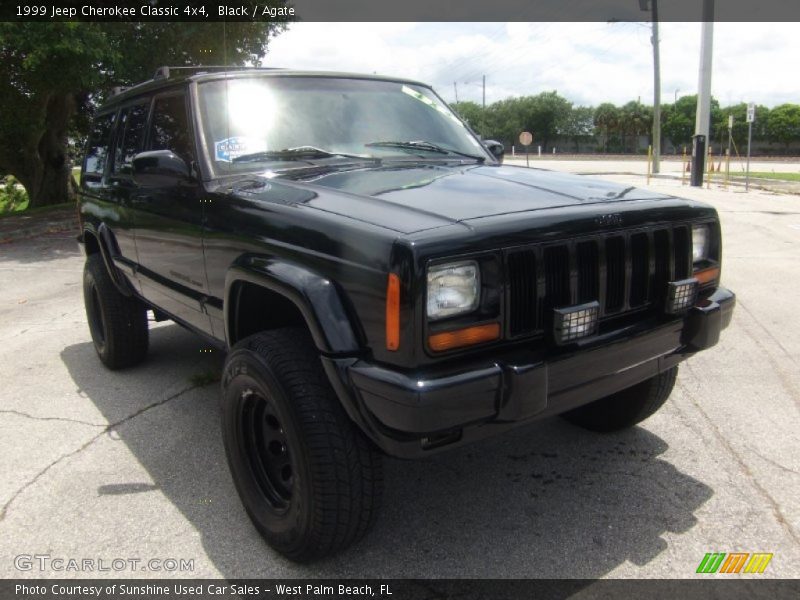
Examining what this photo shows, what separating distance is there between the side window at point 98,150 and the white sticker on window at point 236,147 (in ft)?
5.93

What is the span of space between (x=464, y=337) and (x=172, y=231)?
1.89 m

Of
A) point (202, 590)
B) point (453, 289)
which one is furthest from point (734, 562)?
point (202, 590)

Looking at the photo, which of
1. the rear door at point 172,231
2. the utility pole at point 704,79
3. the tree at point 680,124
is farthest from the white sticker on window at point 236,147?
→ the tree at point 680,124

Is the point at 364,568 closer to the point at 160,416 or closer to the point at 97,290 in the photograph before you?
the point at 160,416

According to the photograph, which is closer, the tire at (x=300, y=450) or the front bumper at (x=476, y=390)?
the front bumper at (x=476, y=390)

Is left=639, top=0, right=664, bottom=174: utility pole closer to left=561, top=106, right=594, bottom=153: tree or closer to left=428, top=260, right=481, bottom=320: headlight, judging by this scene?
left=428, top=260, right=481, bottom=320: headlight

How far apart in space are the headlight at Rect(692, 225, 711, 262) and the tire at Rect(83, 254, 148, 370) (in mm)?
3525

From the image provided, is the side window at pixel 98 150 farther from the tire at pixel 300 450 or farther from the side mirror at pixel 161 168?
the tire at pixel 300 450

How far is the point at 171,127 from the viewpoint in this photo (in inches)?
140

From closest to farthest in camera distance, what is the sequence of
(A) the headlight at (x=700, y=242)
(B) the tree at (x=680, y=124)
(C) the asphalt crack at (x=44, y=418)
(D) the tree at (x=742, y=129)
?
1. (A) the headlight at (x=700, y=242)
2. (C) the asphalt crack at (x=44, y=418)
3. (D) the tree at (x=742, y=129)
4. (B) the tree at (x=680, y=124)

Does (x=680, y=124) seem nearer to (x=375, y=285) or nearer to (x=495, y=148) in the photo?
(x=495, y=148)

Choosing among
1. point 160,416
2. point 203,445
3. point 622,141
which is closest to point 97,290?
point 160,416

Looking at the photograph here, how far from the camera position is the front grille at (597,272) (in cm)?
228

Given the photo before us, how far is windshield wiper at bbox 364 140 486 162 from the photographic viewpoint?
11.4ft
